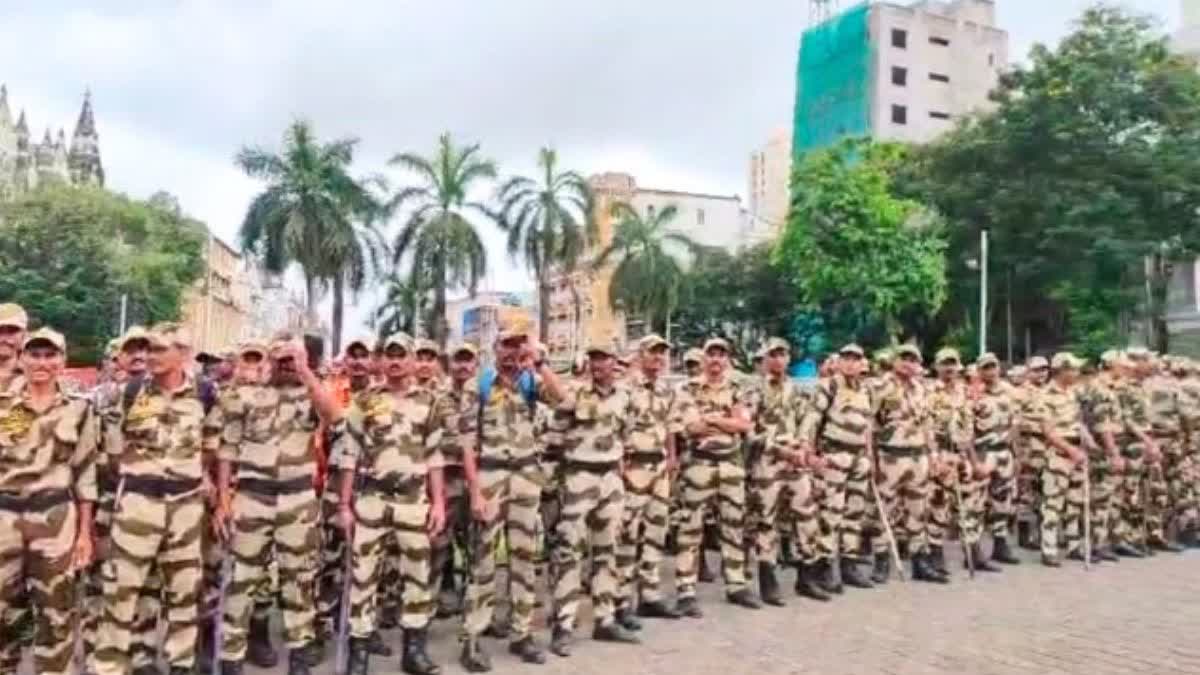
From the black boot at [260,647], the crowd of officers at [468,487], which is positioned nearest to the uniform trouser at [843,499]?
the crowd of officers at [468,487]

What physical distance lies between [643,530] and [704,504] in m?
0.56

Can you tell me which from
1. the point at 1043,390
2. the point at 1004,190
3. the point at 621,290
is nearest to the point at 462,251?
Result: the point at 621,290

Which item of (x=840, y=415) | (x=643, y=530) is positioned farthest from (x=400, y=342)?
(x=840, y=415)

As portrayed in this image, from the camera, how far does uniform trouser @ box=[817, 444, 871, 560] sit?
369 inches

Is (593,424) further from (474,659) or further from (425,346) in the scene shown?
(474,659)

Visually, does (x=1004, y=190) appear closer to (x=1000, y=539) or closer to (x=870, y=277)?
(x=870, y=277)

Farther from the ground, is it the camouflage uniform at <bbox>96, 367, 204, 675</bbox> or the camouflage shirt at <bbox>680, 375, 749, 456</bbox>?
the camouflage shirt at <bbox>680, 375, 749, 456</bbox>

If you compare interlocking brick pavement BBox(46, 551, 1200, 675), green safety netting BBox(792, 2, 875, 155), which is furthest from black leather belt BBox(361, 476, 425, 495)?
green safety netting BBox(792, 2, 875, 155)

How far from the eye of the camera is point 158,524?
5973 mm

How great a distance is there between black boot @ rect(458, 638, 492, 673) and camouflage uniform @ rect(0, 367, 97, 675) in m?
2.15

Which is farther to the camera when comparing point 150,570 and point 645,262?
point 645,262

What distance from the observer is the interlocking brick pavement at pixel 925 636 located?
22.9ft

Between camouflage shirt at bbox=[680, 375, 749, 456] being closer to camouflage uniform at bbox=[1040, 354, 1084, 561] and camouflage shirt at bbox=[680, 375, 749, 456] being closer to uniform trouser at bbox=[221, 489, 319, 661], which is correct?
uniform trouser at bbox=[221, 489, 319, 661]

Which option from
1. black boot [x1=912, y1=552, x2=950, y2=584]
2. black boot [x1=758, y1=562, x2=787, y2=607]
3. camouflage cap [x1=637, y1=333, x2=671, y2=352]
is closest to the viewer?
camouflage cap [x1=637, y1=333, x2=671, y2=352]
